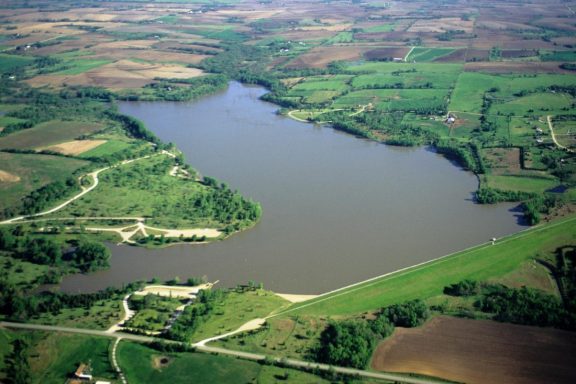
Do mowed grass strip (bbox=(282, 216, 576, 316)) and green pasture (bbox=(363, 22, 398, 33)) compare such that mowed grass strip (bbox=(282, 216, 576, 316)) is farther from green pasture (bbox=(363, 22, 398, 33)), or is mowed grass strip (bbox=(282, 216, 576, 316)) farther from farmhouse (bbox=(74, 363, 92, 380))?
green pasture (bbox=(363, 22, 398, 33))

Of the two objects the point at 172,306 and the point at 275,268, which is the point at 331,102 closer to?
the point at 275,268

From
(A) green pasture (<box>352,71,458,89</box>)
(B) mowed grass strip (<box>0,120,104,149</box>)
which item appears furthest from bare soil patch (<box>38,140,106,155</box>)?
(A) green pasture (<box>352,71,458,89</box>)

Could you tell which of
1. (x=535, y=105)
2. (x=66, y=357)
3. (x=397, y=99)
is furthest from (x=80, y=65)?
(x=66, y=357)

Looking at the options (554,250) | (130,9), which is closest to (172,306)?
(554,250)

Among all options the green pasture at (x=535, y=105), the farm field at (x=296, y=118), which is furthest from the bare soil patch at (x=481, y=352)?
the green pasture at (x=535, y=105)

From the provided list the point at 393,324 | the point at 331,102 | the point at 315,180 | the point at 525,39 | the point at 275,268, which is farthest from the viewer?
the point at 525,39

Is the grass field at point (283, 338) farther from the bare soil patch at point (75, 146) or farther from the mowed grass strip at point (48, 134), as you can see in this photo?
the mowed grass strip at point (48, 134)
